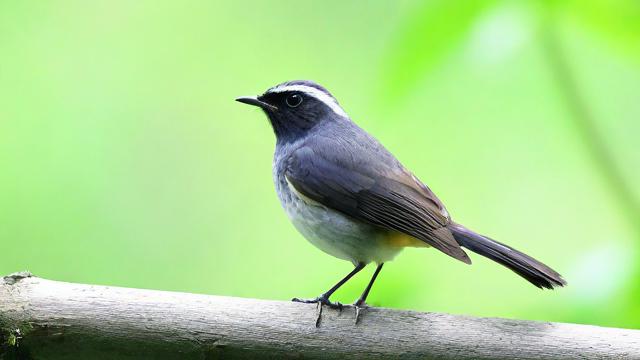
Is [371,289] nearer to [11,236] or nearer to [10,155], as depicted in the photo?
[11,236]

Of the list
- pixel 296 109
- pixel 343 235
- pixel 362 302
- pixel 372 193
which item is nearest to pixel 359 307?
pixel 362 302

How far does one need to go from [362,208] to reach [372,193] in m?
0.09

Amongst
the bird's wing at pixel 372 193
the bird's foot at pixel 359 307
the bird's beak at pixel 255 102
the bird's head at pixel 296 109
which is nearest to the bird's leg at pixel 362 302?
the bird's foot at pixel 359 307

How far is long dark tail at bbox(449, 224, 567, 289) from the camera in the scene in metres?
3.46

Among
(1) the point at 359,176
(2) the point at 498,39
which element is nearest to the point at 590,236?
(1) the point at 359,176

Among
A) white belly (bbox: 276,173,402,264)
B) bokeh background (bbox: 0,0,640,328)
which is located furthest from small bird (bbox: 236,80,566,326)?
bokeh background (bbox: 0,0,640,328)

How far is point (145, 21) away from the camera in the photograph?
6426 millimetres

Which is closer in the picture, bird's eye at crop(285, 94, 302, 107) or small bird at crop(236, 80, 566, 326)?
small bird at crop(236, 80, 566, 326)

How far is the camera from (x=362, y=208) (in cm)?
386

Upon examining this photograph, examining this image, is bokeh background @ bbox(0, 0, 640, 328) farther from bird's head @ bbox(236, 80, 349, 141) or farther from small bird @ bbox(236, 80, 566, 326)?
bird's head @ bbox(236, 80, 349, 141)

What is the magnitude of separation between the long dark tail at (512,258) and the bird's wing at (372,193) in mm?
97

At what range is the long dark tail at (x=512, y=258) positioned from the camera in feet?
11.3

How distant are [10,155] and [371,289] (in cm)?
311

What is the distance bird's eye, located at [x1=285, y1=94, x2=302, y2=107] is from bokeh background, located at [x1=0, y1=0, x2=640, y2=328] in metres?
0.37
